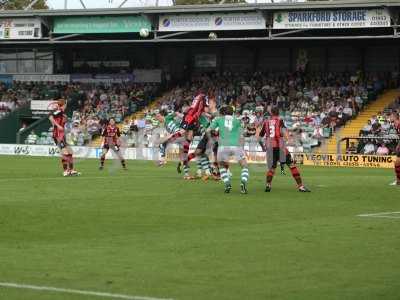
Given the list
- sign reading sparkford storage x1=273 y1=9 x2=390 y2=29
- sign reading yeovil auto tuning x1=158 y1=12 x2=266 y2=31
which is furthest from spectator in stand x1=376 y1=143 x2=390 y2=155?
sign reading yeovil auto tuning x1=158 y1=12 x2=266 y2=31

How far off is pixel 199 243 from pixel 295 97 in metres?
39.9

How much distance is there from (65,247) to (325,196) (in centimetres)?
1044

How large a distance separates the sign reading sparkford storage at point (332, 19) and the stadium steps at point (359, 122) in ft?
15.0

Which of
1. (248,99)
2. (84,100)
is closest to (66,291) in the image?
(248,99)

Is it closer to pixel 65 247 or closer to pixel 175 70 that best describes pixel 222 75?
pixel 175 70

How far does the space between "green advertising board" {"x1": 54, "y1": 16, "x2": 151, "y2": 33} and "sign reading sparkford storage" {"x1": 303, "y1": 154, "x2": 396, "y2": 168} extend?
14.0m

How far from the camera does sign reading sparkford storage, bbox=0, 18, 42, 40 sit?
5788 centimetres

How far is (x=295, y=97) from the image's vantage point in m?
53.2

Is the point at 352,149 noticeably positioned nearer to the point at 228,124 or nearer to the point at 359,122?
the point at 359,122

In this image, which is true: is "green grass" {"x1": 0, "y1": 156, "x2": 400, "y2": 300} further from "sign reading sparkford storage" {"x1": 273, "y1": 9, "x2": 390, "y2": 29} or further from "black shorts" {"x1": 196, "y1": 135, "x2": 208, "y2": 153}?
"sign reading sparkford storage" {"x1": 273, "y1": 9, "x2": 390, "y2": 29}

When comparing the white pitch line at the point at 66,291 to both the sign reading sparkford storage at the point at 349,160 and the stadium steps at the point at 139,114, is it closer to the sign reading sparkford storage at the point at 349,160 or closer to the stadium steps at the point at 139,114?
the sign reading sparkford storage at the point at 349,160

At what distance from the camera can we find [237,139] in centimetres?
2273

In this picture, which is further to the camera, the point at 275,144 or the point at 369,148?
the point at 369,148

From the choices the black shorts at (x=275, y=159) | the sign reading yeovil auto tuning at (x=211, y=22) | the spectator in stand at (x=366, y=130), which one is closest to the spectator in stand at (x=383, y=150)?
the spectator in stand at (x=366, y=130)
